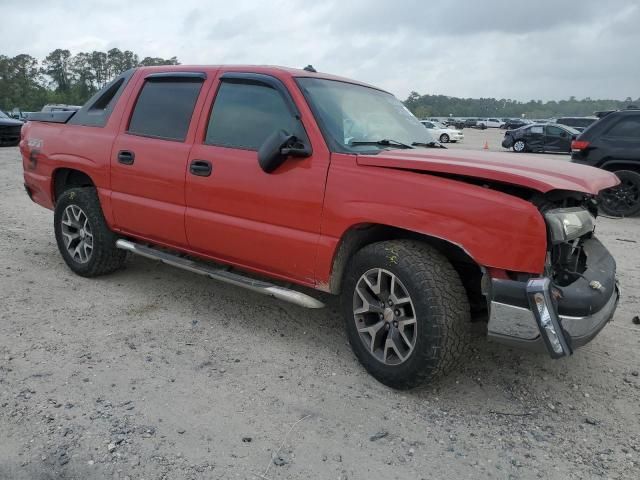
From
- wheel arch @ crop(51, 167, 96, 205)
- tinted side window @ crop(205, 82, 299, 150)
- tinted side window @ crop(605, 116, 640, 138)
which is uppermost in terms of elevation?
tinted side window @ crop(605, 116, 640, 138)

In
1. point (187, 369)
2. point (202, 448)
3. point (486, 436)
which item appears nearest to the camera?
point (202, 448)

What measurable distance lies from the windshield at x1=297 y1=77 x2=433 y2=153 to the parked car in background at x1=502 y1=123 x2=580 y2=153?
22.3 m

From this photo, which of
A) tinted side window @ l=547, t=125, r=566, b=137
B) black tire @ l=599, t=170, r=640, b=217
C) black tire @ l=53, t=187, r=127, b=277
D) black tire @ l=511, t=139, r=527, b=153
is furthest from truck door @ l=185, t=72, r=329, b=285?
black tire @ l=511, t=139, r=527, b=153

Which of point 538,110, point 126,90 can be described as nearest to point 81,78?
point 538,110

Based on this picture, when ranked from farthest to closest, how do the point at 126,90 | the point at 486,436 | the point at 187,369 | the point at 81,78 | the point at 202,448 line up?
1. the point at 81,78
2. the point at 126,90
3. the point at 187,369
4. the point at 486,436
5. the point at 202,448

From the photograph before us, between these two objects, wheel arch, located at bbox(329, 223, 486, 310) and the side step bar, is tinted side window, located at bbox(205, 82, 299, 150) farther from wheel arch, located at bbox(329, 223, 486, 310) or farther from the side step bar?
the side step bar

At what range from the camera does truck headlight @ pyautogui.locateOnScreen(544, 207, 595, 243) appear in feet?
8.91

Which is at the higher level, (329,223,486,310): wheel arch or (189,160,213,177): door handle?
(189,160,213,177): door handle

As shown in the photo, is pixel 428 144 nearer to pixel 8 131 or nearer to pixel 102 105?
pixel 102 105

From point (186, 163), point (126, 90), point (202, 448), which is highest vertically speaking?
point (126, 90)

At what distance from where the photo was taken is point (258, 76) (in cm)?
379

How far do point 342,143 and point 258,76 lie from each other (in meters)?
0.87

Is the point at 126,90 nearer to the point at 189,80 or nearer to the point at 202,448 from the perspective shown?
the point at 189,80

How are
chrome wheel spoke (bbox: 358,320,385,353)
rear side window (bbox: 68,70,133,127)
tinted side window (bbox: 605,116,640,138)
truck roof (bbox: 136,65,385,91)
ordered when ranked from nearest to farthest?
chrome wheel spoke (bbox: 358,320,385,353) → truck roof (bbox: 136,65,385,91) → rear side window (bbox: 68,70,133,127) → tinted side window (bbox: 605,116,640,138)
